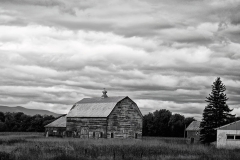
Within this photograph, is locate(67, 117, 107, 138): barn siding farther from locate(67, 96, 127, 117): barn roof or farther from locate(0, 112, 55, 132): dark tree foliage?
locate(0, 112, 55, 132): dark tree foliage

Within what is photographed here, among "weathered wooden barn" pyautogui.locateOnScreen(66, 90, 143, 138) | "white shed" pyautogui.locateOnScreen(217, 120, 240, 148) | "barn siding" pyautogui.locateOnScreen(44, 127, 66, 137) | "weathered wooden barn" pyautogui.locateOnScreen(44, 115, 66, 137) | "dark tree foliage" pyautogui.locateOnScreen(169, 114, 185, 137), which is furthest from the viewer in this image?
"dark tree foliage" pyautogui.locateOnScreen(169, 114, 185, 137)

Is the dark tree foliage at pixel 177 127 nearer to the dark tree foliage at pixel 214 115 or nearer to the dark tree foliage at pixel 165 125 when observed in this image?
the dark tree foliage at pixel 165 125

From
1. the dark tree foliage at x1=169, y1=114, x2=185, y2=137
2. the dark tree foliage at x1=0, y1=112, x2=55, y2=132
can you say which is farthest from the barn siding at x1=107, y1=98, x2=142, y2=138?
the dark tree foliage at x1=169, y1=114, x2=185, y2=137

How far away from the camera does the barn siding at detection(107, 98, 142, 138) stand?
1737 inches

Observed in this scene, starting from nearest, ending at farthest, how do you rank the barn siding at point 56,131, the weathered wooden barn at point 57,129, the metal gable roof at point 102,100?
1. the metal gable roof at point 102,100
2. the barn siding at point 56,131
3. the weathered wooden barn at point 57,129

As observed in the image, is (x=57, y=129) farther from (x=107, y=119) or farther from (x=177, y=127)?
(x=177, y=127)

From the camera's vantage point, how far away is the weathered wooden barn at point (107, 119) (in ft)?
145

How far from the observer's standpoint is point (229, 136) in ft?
125

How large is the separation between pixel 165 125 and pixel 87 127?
44783 millimetres

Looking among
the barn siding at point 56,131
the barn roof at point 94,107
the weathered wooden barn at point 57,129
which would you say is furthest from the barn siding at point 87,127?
the weathered wooden barn at point 57,129

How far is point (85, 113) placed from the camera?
46438mm

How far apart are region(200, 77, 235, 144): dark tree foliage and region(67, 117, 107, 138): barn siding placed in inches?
429

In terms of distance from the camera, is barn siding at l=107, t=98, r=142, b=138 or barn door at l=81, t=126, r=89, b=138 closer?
A: barn siding at l=107, t=98, r=142, b=138

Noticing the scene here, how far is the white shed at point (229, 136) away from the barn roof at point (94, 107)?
38.8 feet
